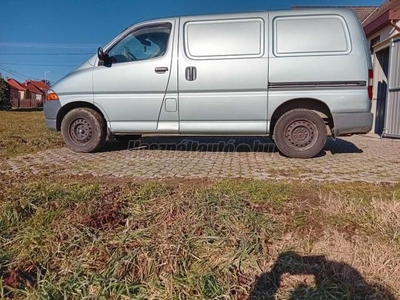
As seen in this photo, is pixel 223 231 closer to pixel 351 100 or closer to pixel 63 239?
pixel 63 239

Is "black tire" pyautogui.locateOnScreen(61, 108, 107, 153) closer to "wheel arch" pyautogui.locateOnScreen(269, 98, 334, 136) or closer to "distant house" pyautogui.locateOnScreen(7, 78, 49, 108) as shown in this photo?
"wheel arch" pyautogui.locateOnScreen(269, 98, 334, 136)

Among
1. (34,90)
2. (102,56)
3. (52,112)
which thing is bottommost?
(52,112)

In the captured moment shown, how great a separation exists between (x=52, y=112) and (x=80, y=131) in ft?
1.88

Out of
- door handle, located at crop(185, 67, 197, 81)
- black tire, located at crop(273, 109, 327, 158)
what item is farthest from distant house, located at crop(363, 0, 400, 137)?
door handle, located at crop(185, 67, 197, 81)

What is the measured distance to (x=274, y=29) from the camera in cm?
475

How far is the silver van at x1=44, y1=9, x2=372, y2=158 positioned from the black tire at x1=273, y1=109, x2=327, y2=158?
0.05 feet

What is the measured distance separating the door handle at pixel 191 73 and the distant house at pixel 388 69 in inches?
235

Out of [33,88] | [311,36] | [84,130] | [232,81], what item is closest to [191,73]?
[232,81]

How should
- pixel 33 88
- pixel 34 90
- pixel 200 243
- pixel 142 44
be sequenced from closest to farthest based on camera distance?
1. pixel 200 243
2. pixel 142 44
3. pixel 34 90
4. pixel 33 88

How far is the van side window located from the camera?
5102 millimetres

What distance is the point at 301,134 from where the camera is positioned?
500 centimetres

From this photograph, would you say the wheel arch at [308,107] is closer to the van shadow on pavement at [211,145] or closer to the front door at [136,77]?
the van shadow on pavement at [211,145]

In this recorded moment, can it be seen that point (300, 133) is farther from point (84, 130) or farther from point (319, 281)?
point (84, 130)

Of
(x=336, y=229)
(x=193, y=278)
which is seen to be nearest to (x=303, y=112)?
(x=336, y=229)
